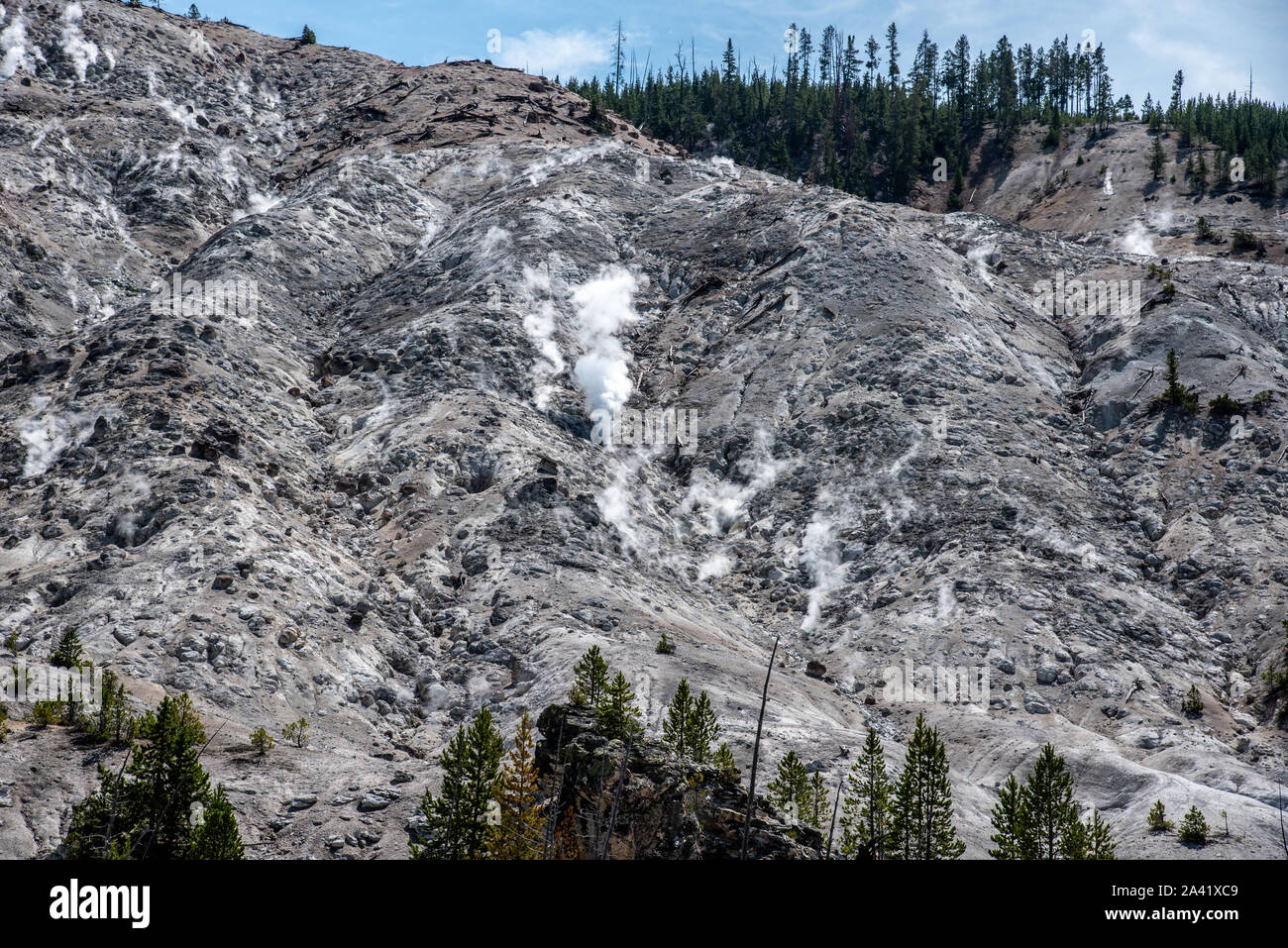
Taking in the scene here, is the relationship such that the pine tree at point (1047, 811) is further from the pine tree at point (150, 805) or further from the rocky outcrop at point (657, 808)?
the pine tree at point (150, 805)

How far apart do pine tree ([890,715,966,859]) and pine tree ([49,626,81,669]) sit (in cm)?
2323

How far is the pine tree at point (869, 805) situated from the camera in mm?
22281

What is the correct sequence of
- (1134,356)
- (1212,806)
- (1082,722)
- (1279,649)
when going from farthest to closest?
(1134,356)
(1279,649)
(1082,722)
(1212,806)

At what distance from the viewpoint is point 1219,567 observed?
38156mm

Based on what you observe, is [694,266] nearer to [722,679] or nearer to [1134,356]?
[1134,356]

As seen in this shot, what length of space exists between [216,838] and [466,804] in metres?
4.90

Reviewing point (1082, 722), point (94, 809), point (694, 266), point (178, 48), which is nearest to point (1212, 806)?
point (1082, 722)

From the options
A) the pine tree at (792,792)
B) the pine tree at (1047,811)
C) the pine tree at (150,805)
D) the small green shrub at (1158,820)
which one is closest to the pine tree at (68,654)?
the pine tree at (150,805)

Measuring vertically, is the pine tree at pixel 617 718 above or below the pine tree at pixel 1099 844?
above

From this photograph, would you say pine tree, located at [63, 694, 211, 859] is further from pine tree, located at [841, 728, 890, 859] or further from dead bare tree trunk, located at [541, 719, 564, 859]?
pine tree, located at [841, 728, 890, 859]

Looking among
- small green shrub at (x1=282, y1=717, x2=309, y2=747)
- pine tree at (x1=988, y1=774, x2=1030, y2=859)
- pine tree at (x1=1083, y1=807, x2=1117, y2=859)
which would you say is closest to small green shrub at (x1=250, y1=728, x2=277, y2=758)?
small green shrub at (x1=282, y1=717, x2=309, y2=747)

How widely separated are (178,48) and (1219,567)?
332ft

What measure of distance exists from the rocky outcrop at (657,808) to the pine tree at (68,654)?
15.3m

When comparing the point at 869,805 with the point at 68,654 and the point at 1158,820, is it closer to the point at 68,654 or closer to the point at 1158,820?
the point at 1158,820
